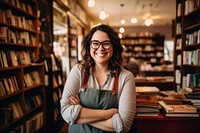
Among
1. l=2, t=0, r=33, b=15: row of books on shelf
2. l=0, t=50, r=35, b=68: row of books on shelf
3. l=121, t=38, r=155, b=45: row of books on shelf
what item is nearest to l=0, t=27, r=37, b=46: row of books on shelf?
l=0, t=50, r=35, b=68: row of books on shelf

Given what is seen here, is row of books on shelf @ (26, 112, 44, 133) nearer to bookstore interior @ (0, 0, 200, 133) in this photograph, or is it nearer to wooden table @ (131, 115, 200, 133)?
bookstore interior @ (0, 0, 200, 133)

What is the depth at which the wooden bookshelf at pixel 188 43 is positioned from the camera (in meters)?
3.07

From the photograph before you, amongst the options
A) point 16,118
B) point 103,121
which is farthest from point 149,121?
point 16,118

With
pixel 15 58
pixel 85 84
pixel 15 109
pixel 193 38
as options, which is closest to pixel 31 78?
pixel 15 58

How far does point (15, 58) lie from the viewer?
8.33 ft

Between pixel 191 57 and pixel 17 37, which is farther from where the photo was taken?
Answer: pixel 191 57

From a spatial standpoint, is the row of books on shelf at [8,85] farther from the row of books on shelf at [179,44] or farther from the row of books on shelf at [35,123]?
the row of books on shelf at [179,44]

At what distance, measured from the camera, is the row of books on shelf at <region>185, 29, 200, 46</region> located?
119 inches

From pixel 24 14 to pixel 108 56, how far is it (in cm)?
201

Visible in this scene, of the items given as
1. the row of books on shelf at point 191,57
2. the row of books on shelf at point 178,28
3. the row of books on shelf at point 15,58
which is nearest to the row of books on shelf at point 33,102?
the row of books on shelf at point 15,58

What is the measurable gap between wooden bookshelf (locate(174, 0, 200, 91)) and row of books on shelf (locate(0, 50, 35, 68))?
2.57 meters

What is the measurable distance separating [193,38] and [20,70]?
8.86ft

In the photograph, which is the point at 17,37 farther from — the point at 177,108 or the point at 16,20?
the point at 177,108

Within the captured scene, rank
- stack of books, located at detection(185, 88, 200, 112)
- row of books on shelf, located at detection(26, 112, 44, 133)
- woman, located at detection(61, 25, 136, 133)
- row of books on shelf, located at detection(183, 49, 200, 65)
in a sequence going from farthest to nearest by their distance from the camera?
row of books on shelf, located at detection(183, 49, 200, 65) < row of books on shelf, located at detection(26, 112, 44, 133) < stack of books, located at detection(185, 88, 200, 112) < woman, located at detection(61, 25, 136, 133)
